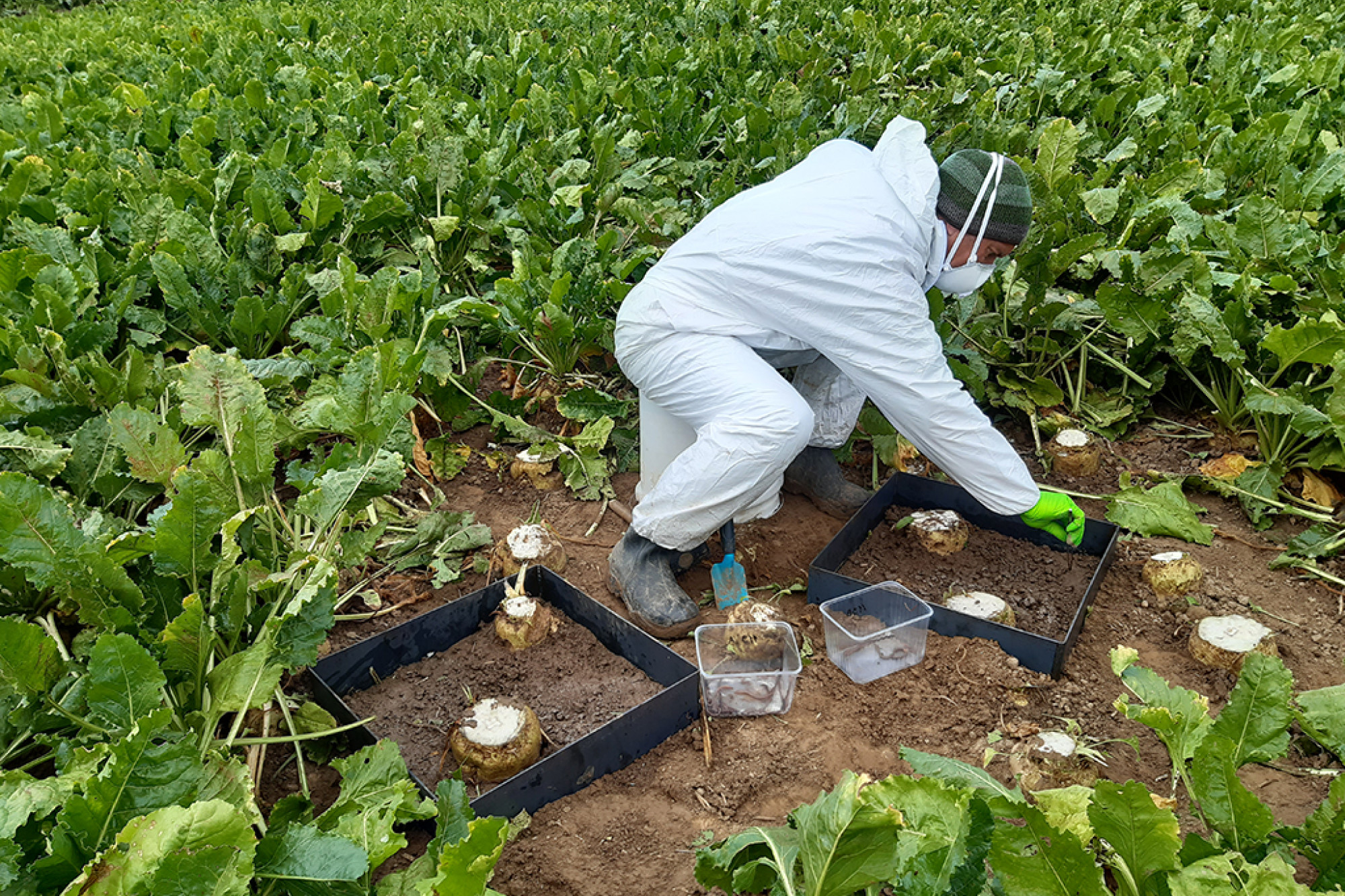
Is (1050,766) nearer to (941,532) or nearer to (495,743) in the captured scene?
(941,532)

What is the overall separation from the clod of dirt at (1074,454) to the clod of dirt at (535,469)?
70.6 inches

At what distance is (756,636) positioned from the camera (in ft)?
8.73

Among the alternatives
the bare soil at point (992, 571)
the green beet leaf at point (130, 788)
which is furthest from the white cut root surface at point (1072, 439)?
the green beet leaf at point (130, 788)

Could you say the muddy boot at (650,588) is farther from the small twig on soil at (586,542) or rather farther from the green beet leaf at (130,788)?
the green beet leaf at (130,788)

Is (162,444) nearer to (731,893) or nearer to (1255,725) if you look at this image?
(731,893)

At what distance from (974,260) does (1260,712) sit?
4.90 ft

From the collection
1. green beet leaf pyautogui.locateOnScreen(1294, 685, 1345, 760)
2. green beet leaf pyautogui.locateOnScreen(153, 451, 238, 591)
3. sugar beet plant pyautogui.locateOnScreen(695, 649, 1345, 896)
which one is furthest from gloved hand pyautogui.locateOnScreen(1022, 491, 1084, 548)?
green beet leaf pyautogui.locateOnScreen(153, 451, 238, 591)

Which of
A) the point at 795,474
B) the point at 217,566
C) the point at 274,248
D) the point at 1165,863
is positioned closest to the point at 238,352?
the point at 274,248

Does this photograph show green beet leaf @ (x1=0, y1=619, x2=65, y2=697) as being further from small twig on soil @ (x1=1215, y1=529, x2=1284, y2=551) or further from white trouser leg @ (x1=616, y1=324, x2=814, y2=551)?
small twig on soil @ (x1=1215, y1=529, x2=1284, y2=551)

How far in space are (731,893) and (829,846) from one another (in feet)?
0.97

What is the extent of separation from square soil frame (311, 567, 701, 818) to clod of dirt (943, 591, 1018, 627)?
2.72 ft

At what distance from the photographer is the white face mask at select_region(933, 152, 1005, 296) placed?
2.72 metres

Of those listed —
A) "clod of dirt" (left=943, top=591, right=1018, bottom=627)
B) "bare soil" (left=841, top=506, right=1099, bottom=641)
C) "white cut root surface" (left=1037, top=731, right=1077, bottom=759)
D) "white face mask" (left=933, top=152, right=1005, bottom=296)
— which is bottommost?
"bare soil" (left=841, top=506, right=1099, bottom=641)

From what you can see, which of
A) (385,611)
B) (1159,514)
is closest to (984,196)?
(1159,514)
